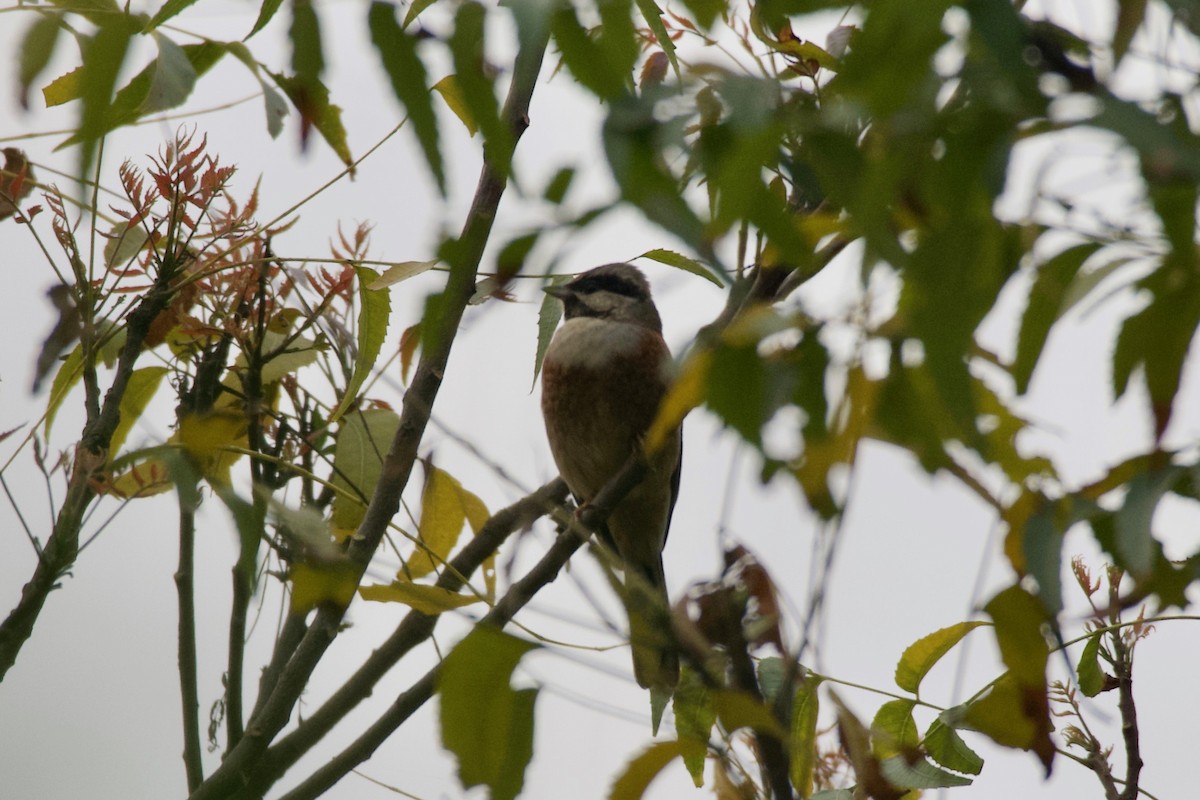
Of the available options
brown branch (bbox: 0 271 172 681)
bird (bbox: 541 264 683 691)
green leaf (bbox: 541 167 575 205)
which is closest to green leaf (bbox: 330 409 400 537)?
brown branch (bbox: 0 271 172 681)

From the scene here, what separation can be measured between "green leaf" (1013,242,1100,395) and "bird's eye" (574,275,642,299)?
3.89 meters

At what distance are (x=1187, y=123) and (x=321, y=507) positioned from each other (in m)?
1.89

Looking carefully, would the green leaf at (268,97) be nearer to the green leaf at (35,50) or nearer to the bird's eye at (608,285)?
the green leaf at (35,50)

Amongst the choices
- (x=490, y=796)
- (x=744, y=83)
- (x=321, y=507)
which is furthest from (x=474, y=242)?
(x=321, y=507)

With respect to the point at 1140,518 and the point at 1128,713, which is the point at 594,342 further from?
the point at 1140,518

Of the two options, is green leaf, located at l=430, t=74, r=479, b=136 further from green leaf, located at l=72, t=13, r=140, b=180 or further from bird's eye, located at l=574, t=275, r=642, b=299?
bird's eye, located at l=574, t=275, r=642, b=299

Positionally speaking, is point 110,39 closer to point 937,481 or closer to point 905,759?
point 937,481

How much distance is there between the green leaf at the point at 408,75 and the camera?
97cm

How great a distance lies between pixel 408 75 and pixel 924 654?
1.18 meters

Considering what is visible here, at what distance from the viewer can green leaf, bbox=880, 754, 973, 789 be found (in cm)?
163

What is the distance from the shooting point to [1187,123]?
95 centimetres

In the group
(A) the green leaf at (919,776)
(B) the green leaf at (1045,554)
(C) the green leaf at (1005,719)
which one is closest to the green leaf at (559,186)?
(B) the green leaf at (1045,554)

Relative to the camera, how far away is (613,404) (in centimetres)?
440

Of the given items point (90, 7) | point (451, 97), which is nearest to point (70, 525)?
point (90, 7)
